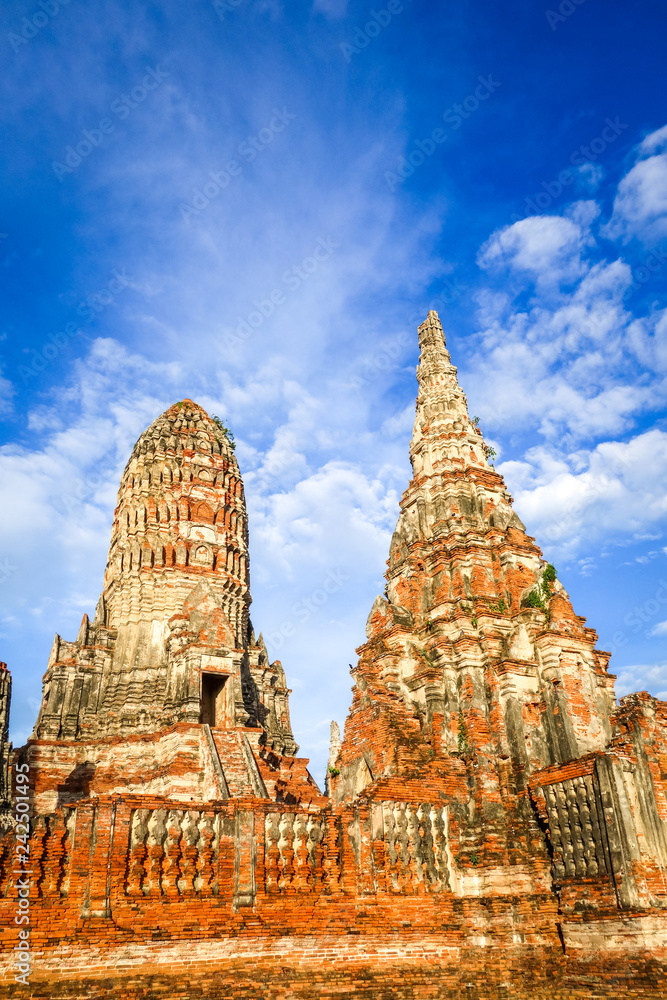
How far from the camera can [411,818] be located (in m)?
15.4

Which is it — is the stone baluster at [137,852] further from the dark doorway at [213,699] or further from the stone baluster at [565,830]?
the dark doorway at [213,699]

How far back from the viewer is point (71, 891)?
11.7 m

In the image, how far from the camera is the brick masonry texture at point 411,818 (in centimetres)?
1208

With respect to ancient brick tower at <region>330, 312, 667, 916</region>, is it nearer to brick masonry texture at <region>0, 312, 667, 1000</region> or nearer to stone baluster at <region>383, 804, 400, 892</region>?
brick masonry texture at <region>0, 312, 667, 1000</region>

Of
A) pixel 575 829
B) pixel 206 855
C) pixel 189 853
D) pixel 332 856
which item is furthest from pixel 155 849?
pixel 575 829

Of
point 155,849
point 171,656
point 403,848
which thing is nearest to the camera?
point 155,849

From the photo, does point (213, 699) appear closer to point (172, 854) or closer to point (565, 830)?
point (172, 854)

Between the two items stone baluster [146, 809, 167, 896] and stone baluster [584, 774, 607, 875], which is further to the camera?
stone baluster [584, 774, 607, 875]

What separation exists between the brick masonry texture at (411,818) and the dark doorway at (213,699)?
200mm

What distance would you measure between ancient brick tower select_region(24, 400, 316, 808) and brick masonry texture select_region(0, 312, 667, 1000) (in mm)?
168

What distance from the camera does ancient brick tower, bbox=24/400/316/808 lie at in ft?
75.1

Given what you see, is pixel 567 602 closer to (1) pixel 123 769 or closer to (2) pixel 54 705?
(1) pixel 123 769

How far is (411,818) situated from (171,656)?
12.8m

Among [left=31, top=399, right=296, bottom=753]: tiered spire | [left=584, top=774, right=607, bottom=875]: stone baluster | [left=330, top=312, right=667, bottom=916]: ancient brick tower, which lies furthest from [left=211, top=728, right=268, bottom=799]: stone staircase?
[left=584, top=774, right=607, bottom=875]: stone baluster
